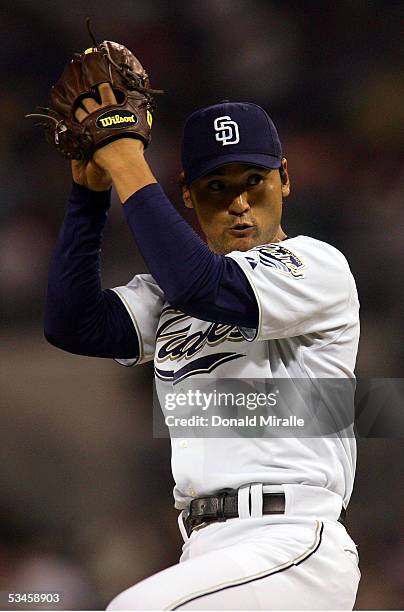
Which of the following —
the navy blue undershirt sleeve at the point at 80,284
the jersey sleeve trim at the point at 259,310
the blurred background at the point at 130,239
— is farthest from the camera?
the blurred background at the point at 130,239

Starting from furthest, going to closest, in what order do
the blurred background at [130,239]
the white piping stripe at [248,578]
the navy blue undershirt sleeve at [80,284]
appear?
the blurred background at [130,239] < the navy blue undershirt sleeve at [80,284] < the white piping stripe at [248,578]

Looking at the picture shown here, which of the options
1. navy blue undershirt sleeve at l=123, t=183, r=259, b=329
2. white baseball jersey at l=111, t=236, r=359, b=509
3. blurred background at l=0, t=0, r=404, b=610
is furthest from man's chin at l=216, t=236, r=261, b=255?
blurred background at l=0, t=0, r=404, b=610

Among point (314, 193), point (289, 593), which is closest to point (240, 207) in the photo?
point (289, 593)

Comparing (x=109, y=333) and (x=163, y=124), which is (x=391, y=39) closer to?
(x=163, y=124)

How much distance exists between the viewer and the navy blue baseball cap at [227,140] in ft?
4.29

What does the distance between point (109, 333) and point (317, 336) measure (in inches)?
12.4

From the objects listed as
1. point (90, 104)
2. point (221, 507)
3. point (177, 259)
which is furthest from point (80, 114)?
point (221, 507)

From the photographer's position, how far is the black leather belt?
43.9 inches

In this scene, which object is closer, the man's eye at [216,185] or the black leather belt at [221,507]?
the black leather belt at [221,507]

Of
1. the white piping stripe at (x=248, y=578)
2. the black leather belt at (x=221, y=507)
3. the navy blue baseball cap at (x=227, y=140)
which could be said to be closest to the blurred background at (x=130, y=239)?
the navy blue baseball cap at (x=227, y=140)

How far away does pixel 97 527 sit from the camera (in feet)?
5.98

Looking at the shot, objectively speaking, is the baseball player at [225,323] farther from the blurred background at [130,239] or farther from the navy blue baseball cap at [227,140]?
the blurred background at [130,239]

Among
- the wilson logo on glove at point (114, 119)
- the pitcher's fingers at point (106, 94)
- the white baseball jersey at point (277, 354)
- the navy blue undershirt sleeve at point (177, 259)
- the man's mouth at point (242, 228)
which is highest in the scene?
the pitcher's fingers at point (106, 94)

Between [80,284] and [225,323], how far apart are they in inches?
10.1
